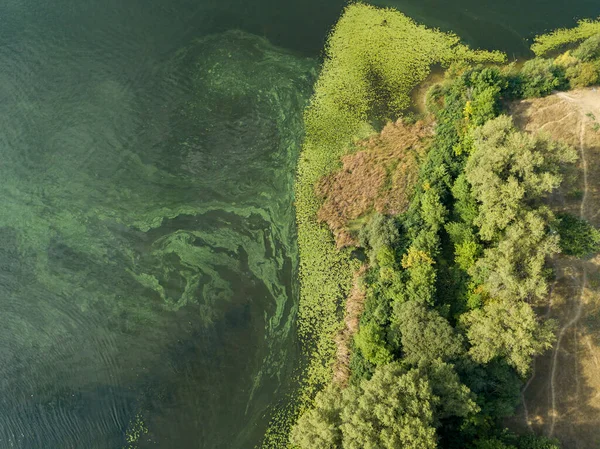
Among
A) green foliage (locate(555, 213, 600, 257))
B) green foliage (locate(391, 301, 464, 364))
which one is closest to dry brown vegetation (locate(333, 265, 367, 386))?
green foliage (locate(391, 301, 464, 364))

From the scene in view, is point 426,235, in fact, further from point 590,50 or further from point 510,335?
point 590,50

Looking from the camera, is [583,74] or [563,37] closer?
[583,74]

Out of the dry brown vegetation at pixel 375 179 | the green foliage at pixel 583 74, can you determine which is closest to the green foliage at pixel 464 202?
the dry brown vegetation at pixel 375 179

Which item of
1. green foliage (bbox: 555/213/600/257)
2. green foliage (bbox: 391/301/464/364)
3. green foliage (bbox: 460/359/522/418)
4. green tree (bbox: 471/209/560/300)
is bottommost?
green foliage (bbox: 460/359/522/418)

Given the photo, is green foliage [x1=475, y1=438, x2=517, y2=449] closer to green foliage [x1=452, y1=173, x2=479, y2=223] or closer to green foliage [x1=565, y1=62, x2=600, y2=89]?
green foliage [x1=452, y1=173, x2=479, y2=223]

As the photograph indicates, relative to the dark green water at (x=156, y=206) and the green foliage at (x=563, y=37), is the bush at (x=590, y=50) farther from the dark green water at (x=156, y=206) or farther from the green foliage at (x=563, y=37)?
the dark green water at (x=156, y=206)

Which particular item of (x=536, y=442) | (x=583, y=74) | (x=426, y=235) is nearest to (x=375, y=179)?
(x=426, y=235)
